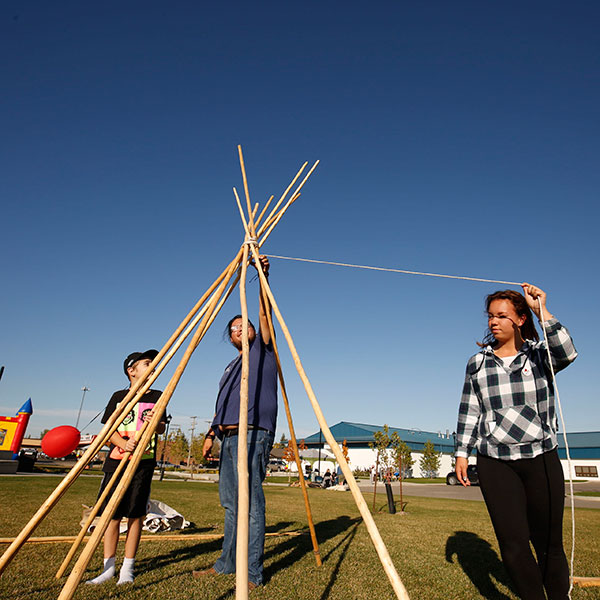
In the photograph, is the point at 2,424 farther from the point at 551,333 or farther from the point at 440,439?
the point at 440,439

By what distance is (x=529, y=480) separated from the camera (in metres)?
2.21

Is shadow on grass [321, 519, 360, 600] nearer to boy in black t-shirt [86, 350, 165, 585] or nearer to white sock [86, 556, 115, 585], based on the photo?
boy in black t-shirt [86, 350, 165, 585]

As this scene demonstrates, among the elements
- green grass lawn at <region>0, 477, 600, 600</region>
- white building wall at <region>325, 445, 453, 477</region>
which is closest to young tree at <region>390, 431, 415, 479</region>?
white building wall at <region>325, 445, 453, 477</region>

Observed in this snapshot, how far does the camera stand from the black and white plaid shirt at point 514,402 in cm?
225

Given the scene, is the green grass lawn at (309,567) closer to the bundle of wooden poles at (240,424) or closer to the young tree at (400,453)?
the bundle of wooden poles at (240,424)

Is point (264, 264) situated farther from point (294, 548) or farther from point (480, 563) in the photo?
point (480, 563)

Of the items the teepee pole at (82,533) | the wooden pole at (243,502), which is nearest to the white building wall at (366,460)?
the teepee pole at (82,533)

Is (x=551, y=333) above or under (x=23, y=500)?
above

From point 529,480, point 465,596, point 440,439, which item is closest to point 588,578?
point 465,596

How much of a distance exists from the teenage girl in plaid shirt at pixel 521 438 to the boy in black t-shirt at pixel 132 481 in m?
2.12

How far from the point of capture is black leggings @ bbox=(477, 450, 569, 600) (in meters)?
2.09

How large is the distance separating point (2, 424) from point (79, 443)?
1472 cm

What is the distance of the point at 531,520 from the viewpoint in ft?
7.32

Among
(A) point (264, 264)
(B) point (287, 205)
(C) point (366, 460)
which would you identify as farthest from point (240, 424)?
(C) point (366, 460)
